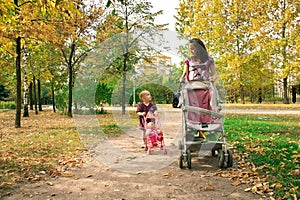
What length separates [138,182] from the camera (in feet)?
15.8

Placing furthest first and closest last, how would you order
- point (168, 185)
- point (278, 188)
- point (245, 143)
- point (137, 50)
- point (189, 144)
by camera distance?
point (137, 50) → point (245, 143) → point (189, 144) → point (168, 185) → point (278, 188)

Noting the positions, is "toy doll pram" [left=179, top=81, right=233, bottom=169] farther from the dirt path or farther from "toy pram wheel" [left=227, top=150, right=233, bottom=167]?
the dirt path

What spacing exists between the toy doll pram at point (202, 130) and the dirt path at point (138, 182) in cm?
26

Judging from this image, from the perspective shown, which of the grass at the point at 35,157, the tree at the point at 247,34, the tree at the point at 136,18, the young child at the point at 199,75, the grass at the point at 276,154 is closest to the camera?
the grass at the point at 276,154

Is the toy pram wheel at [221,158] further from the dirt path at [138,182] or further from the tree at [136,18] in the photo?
the tree at [136,18]

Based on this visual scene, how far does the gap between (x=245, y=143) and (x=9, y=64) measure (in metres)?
15.2

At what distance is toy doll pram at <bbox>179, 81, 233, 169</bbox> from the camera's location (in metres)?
5.38

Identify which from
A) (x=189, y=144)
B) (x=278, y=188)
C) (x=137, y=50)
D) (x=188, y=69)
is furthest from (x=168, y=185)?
(x=137, y=50)

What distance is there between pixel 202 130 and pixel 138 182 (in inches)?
56.8

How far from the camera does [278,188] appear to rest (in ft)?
14.0

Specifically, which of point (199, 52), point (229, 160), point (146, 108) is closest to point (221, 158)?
point (229, 160)

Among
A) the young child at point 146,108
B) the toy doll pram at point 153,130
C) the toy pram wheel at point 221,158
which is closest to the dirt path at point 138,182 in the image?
the toy pram wheel at point 221,158

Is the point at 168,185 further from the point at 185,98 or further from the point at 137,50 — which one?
the point at 137,50

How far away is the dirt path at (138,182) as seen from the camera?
424 cm
